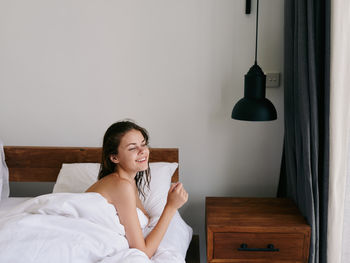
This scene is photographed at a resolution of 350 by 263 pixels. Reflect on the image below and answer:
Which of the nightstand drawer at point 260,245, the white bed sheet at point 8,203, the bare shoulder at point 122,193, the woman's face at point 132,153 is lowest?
the nightstand drawer at point 260,245

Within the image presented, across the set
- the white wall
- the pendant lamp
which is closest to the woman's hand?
the pendant lamp

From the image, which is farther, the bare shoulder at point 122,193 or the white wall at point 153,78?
the white wall at point 153,78

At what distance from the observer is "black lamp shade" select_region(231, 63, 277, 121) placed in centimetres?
170

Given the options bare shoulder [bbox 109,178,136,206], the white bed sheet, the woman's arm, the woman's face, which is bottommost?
the white bed sheet

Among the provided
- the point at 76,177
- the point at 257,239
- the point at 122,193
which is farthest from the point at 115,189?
the point at 257,239

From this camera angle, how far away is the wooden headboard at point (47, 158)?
1939mm

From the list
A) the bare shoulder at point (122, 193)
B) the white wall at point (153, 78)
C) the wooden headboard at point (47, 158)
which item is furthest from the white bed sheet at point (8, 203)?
the bare shoulder at point (122, 193)

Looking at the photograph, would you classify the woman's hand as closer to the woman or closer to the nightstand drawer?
the woman

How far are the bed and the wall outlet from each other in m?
0.63

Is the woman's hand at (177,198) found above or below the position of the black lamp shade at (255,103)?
below

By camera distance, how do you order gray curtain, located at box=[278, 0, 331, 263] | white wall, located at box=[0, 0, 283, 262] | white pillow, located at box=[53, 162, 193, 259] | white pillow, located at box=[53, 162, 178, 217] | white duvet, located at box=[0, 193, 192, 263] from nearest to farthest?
white duvet, located at box=[0, 193, 192, 263] → gray curtain, located at box=[278, 0, 331, 263] → white pillow, located at box=[53, 162, 193, 259] → white pillow, located at box=[53, 162, 178, 217] → white wall, located at box=[0, 0, 283, 262]

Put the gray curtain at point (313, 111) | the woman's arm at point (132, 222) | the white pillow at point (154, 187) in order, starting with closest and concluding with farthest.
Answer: the woman's arm at point (132, 222)
the gray curtain at point (313, 111)
the white pillow at point (154, 187)

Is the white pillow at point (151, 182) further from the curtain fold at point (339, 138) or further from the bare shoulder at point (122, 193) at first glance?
the curtain fold at point (339, 138)

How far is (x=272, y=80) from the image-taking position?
1926 mm
